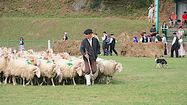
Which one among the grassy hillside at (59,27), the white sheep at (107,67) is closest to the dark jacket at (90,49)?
the white sheep at (107,67)

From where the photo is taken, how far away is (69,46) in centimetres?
4003

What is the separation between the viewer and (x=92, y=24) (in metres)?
52.8

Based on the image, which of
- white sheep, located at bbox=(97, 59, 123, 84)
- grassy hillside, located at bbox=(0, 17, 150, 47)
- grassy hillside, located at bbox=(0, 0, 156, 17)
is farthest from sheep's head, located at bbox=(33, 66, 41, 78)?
grassy hillside, located at bbox=(0, 0, 156, 17)

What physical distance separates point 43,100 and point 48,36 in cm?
3718

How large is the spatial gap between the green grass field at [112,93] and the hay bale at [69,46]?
17664mm

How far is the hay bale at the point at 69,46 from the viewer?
1556 inches

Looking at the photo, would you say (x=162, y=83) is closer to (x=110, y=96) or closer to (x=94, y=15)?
(x=110, y=96)

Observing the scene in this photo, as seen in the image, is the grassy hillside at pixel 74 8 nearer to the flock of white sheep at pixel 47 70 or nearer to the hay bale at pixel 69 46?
the hay bale at pixel 69 46

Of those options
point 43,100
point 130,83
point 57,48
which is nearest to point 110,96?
point 43,100

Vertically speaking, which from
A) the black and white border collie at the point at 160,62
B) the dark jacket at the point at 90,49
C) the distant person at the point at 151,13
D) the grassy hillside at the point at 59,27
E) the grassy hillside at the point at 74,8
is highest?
the grassy hillside at the point at 74,8

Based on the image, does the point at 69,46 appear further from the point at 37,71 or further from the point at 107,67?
the point at 37,71

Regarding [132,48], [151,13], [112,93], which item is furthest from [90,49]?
[151,13]

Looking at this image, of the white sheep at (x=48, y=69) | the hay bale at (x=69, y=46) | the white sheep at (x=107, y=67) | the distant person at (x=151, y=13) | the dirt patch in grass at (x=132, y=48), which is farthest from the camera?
the distant person at (x=151, y=13)

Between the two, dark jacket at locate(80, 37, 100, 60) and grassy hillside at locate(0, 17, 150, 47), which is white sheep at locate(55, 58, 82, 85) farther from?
grassy hillside at locate(0, 17, 150, 47)
